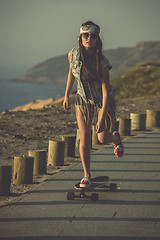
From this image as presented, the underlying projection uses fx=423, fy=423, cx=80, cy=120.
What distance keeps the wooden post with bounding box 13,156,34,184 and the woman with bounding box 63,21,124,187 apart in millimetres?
902

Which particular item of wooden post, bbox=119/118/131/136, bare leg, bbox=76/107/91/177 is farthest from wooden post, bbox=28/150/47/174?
wooden post, bbox=119/118/131/136

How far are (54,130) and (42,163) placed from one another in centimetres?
432

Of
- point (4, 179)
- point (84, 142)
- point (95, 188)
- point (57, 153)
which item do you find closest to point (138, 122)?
point (57, 153)

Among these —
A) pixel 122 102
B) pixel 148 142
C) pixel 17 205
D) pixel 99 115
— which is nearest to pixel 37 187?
pixel 17 205

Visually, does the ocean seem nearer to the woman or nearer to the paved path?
the paved path

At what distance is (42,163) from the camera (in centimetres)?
630

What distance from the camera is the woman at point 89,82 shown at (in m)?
4.99

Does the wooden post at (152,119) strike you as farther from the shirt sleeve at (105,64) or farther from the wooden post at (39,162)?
the shirt sleeve at (105,64)

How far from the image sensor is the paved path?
3.94 metres

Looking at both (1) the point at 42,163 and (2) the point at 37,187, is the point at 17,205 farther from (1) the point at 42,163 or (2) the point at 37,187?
(1) the point at 42,163

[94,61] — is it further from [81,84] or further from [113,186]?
[113,186]

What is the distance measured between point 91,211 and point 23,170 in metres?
1.47

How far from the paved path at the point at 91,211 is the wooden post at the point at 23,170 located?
0.25m

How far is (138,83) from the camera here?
102 feet
